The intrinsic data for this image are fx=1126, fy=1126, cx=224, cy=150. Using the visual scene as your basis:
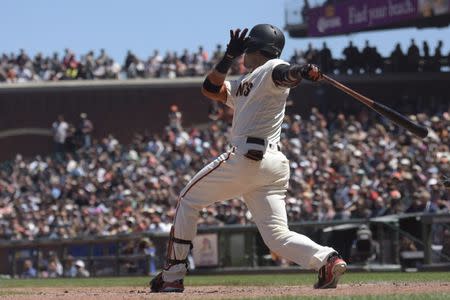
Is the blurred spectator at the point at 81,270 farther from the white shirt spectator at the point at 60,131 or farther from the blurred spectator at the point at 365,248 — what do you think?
the white shirt spectator at the point at 60,131

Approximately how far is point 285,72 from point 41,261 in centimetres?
1444

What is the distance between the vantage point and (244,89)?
28.5 ft

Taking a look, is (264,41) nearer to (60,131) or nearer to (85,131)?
(85,131)

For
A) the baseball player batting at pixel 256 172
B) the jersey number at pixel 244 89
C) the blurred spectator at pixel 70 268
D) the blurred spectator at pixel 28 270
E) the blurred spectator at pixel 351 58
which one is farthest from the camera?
the blurred spectator at pixel 351 58

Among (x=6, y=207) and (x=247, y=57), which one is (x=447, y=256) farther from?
(x=6, y=207)

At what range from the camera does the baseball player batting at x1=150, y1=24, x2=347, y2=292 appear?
8.53m

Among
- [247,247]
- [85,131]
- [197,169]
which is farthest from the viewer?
[85,131]

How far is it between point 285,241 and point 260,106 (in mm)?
1050


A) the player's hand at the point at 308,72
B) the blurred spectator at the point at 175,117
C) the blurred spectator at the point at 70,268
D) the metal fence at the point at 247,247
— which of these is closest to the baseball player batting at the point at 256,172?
the player's hand at the point at 308,72

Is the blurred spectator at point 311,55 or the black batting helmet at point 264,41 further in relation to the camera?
the blurred spectator at point 311,55

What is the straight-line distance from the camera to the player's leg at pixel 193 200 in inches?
338

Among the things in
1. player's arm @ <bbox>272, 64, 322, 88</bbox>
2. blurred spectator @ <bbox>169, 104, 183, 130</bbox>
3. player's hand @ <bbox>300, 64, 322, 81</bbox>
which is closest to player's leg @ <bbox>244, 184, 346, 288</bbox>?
player's arm @ <bbox>272, 64, 322, 88</bbox>

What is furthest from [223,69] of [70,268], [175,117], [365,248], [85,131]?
[85,131]

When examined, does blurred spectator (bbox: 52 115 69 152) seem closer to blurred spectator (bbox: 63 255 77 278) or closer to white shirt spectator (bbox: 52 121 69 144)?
white shirt spectator (bbox: 52 121 69 144)
